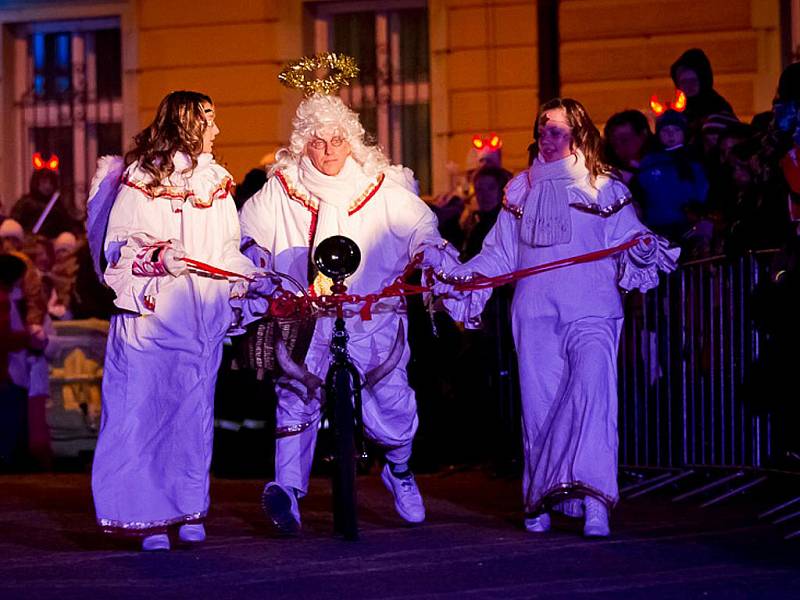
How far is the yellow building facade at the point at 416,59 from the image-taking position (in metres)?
16.1

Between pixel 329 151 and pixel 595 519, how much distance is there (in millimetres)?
2243

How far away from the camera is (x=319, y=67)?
365 inches

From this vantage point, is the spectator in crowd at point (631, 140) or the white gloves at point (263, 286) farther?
the spectator in crowd at point (631, 140)

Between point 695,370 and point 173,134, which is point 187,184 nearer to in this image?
point 173,134

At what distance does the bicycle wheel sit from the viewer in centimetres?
852

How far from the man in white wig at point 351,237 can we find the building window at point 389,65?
8.67 metres

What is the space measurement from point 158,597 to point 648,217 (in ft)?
17.2

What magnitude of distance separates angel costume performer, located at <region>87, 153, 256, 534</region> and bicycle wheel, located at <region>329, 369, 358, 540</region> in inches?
23.9

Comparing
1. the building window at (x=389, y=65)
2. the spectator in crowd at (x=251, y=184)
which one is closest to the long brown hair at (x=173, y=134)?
the spectator in crowd at (x=251, y=184)

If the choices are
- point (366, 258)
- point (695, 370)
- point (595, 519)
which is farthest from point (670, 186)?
point (595, 519)

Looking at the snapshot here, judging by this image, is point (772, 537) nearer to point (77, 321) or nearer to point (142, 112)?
point (77, 321)

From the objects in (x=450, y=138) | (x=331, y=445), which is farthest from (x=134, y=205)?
(x=450, y=138)

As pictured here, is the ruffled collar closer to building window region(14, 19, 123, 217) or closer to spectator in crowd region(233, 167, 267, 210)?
spectator in crowd region(233, 167, 267, 210)

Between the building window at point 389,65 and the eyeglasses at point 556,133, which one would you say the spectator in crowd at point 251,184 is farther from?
the building window at point 389,65
